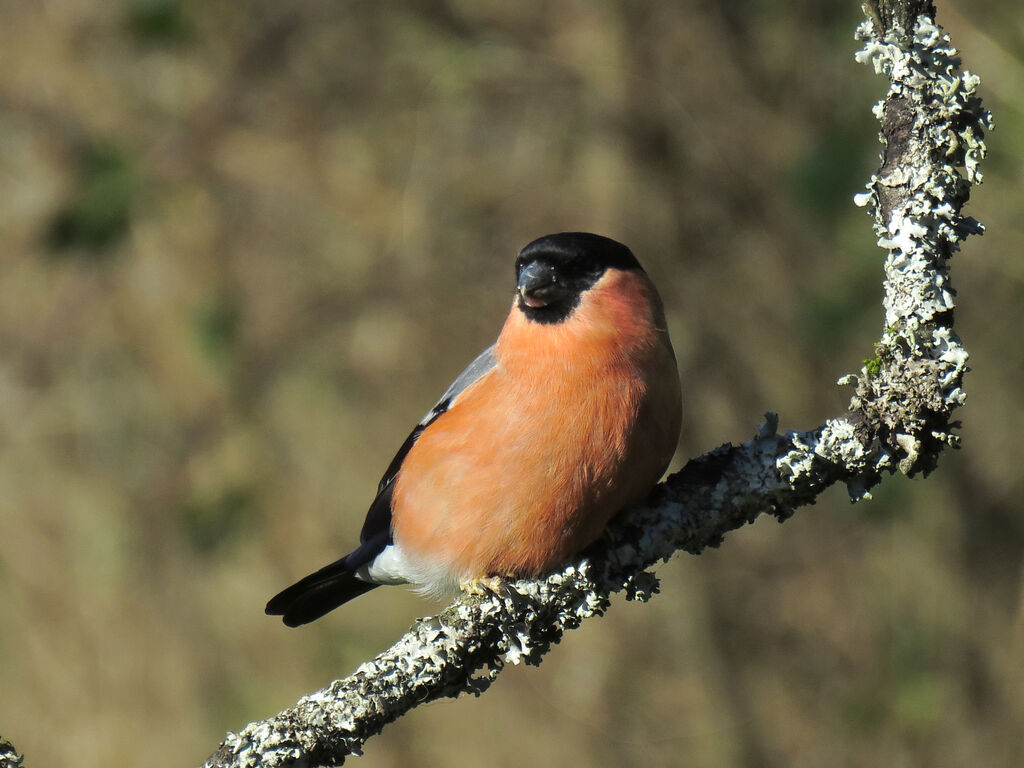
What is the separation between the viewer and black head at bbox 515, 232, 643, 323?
10.0 ft

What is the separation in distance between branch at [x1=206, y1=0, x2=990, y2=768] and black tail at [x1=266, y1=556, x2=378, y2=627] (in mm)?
1013

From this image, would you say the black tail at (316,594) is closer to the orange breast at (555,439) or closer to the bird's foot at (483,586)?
the orange breast at (555,439)

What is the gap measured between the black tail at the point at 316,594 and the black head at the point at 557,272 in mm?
1234

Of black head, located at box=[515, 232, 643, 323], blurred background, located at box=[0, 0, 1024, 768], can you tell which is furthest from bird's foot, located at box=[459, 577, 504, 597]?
blurred background, located at box=[0, 0, 1024, 768]

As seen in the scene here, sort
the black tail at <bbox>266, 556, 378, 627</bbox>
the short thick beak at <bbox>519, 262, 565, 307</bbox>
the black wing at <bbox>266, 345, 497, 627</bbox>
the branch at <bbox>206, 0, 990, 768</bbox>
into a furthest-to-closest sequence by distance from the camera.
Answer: the black tail at <bbox>266, 556, 378, 627</bbox>
the black wing at <bbox>266, 345, 497, 627</bbox>
the short thick beak at <bbox>519, 262, 565, 307</bbox>
the branch at <bbox>206, 0, 990, 768</bbox>

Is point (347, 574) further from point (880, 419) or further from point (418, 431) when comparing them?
point (880, 419)

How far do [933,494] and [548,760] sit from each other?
8.55ft

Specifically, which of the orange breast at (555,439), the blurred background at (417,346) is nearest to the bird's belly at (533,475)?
the orange breast at (555,439)

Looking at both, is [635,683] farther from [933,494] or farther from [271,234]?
[271,234]

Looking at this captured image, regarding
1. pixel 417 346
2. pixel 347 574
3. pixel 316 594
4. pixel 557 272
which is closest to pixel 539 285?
pixel 557 272

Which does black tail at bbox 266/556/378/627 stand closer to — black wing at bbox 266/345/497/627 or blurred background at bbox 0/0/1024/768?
black wing at bbox 266/345/497/627

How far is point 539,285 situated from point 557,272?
0.24 ft

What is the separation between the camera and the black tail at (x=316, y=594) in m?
3.68

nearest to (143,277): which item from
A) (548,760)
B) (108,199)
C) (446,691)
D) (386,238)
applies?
(108,199)
